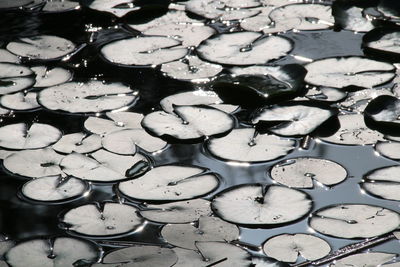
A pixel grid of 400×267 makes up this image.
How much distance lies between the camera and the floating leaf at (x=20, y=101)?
2.18 m

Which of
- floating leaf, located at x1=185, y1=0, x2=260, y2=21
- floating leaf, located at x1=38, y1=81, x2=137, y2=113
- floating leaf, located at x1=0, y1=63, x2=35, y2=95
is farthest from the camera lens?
floating leaf, located at x1=185, y1=0, x2=260, y2=21

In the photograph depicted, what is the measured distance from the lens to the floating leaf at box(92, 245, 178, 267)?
5.10 feet

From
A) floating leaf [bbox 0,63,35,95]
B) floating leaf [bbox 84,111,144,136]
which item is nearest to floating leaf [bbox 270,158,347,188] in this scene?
floating leaf [bbox 84,111,144,136]

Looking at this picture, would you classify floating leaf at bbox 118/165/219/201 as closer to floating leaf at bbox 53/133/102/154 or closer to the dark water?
the dark water

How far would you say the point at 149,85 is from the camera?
90.4 inches

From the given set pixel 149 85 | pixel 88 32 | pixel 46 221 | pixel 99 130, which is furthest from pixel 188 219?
pixel 88 32

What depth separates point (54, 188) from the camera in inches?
71.7

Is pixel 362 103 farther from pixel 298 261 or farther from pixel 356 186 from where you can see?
pixel 298 261

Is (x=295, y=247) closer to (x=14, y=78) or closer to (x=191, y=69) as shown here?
(x=191, y=69)

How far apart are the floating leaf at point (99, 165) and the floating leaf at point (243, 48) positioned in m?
0.58

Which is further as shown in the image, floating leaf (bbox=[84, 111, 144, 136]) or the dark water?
floating leaf (bbox=[84, 111, 144, 136])

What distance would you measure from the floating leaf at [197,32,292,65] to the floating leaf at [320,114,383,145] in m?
0.40

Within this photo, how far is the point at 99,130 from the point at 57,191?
0.92 feet

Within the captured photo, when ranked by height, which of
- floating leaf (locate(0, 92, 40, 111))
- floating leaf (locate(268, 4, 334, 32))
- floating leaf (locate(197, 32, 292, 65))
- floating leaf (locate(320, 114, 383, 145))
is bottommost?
floating leaf (locate(0, 92, 40, 111))
